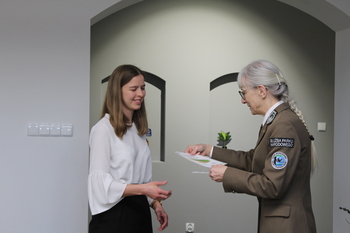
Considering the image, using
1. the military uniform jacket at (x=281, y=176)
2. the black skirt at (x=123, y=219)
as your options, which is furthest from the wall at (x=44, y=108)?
the military uniform jacket at (x=281, y=176)

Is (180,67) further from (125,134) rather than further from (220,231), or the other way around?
(125,134)

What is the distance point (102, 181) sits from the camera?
1954 millimetres

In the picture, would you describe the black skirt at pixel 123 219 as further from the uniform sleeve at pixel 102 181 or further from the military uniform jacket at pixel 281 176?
the military uniform jacket at pixel 281 176

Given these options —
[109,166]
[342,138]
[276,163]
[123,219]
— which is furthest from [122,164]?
[342,138]

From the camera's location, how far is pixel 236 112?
4879 millimetres

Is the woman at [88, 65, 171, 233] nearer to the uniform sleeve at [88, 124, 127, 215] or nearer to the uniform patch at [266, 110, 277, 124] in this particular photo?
the uniform sleeve at [88, 124, 127, 215]

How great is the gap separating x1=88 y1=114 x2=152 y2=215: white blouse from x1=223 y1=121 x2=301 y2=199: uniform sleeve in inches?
19.1

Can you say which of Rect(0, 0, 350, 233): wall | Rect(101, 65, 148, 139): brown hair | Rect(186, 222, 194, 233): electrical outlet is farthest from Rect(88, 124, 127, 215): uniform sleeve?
Rect(186, 222, 194, 233): electrical outlet

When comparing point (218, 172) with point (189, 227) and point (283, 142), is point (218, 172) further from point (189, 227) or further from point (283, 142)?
point (189, 227)

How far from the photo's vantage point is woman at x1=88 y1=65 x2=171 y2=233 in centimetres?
197

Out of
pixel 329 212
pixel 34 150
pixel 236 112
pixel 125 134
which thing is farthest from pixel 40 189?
pixel 329 212

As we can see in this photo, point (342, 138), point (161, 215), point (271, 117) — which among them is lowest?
point (161, 215)

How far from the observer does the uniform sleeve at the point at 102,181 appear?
1.96m

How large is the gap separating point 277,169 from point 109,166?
72 cm
